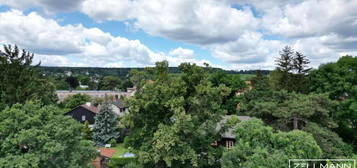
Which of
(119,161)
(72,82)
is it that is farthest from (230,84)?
(72,82)

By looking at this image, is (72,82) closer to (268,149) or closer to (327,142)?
(327,142)

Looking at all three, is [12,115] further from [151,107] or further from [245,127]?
[245,127]

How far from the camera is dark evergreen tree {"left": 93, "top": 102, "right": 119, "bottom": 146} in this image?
31.1 m

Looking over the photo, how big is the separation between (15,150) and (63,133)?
1.70 meters

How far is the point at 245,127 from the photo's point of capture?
10883mm

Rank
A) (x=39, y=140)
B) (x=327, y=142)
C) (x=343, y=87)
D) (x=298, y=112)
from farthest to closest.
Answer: (x=343, y=87), (x=298, y=112), (x=327, y=142), (x=39, y=140)

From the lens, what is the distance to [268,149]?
10016 mm

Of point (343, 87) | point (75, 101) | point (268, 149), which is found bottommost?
point (75, 101)

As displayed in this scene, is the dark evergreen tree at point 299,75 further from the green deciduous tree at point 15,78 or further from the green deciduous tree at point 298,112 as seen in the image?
the green deciduous tree at point 15,78

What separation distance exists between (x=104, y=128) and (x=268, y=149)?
24989 mm

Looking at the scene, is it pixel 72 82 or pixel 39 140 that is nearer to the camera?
pixel 39 140

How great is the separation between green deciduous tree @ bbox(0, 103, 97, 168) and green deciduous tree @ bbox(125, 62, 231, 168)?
2649mm

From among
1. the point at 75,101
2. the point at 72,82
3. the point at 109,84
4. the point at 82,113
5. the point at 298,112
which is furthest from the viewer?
the point at 72,82

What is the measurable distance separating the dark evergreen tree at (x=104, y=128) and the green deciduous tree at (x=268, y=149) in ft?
77.3
